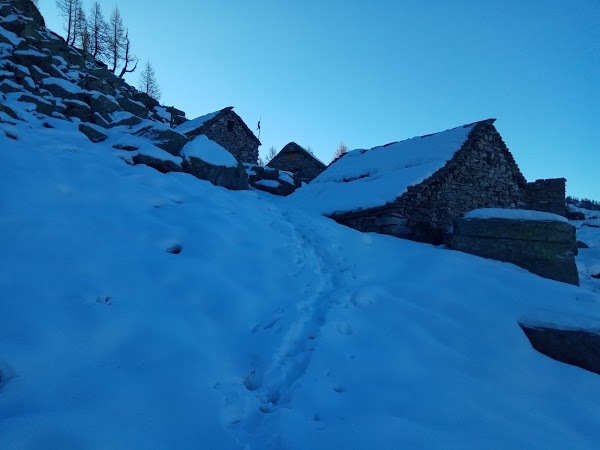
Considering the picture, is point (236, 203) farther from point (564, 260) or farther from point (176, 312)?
point (564, 260)

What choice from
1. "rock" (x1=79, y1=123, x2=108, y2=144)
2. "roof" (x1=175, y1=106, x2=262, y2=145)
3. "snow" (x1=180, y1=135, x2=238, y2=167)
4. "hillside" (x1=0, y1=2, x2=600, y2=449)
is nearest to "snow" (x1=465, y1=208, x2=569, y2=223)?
"hillside" (x1=0, y1=2, x2=600, y2=449)

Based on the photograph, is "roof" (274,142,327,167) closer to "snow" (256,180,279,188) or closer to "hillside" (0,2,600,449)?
"snow" (256,180,279,188)

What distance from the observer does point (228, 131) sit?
24688 millimetres

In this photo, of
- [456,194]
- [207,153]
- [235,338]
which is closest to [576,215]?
[456,194]

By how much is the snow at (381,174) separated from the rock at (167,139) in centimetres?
454

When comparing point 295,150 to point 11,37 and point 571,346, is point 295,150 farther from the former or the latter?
point 571,346

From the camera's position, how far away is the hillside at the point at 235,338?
247 centimetres

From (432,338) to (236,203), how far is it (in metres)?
5.94

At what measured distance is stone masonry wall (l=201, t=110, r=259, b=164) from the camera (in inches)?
930

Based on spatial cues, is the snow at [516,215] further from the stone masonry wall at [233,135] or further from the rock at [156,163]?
the stone masonry wall at [233,135]

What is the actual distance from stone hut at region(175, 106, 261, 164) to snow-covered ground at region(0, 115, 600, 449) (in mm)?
17715

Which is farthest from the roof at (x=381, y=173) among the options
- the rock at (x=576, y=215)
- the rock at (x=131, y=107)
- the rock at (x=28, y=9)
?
the rock at (x=28, y=9)

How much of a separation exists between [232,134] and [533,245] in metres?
21.9

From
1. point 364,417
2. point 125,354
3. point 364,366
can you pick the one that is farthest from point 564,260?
point 125,354
